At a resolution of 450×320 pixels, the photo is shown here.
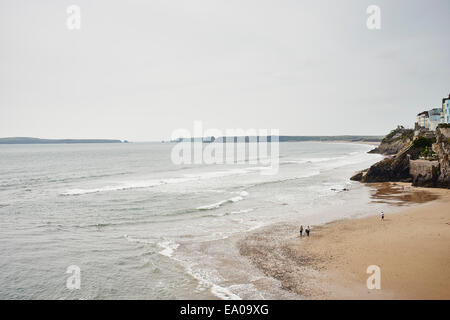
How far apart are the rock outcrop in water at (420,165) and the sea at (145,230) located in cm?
484

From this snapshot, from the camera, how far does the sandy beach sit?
16239 mm

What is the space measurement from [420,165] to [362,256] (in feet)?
106

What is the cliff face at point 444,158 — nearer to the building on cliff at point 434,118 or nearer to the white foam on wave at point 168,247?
the white foam on wave at point 168,247

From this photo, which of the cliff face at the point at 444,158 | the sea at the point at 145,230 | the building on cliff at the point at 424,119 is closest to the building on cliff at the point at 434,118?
the building on cliff at the point at 424,119

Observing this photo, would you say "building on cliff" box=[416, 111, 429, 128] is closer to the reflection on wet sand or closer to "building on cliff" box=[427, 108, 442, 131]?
"building on cliff" box=[427, 108, 442, 131]

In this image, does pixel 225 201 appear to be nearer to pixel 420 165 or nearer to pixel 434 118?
pixel 420 165

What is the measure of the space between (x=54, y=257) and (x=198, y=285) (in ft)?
37.5

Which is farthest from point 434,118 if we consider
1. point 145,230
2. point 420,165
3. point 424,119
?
point 145,230

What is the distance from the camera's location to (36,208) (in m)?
35.7

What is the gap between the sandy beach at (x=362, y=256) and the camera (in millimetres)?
16239

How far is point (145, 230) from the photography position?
27656 mm

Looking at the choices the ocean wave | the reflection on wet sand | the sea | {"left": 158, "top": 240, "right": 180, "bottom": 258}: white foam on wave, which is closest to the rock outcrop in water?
the reflection on wet sand

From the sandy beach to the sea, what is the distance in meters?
2.02

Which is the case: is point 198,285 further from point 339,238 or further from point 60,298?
point 339,238
